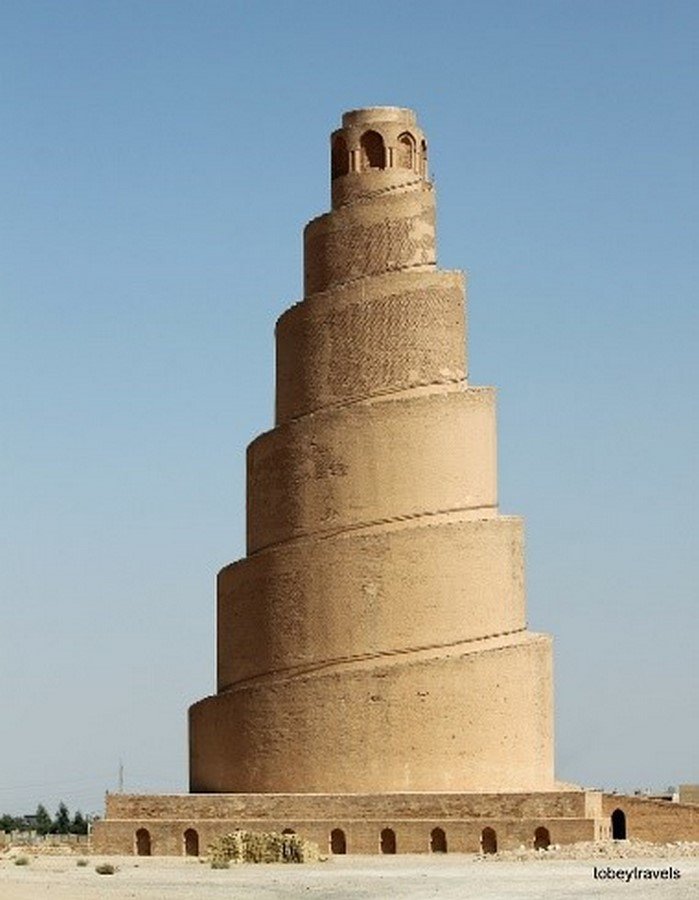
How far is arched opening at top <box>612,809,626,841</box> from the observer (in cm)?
3712

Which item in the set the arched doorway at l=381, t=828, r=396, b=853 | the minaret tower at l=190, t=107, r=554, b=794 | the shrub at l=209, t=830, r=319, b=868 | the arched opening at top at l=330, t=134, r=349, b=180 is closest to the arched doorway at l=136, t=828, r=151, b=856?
the shrub at l=209, t=830, r=319, b=868

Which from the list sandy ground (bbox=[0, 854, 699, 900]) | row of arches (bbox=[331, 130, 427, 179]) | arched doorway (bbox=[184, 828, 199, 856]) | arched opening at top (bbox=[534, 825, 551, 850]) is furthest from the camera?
row of arches (bbox=[331, 130, 427, 179])

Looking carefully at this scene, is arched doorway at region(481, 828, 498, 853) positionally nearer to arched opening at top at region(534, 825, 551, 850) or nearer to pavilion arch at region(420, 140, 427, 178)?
arched opening at top at region(534, 825, 551, 850)

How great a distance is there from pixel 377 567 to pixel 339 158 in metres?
8.83

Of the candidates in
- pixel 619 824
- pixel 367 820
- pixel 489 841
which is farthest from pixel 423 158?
pixel 489 841

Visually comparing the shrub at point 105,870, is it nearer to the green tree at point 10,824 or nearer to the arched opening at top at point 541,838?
the arched opening at top at point 541,838

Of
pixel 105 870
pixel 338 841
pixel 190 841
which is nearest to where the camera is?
pixel 105 870

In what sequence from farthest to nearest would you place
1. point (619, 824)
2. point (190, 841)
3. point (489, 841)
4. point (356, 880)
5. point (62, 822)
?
1. point (62, 822)
2. point (619, 824)
3. point (190, 841)
4. point (489, 841)
5. point (356, 880)

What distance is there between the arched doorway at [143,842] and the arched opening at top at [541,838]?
275 inches

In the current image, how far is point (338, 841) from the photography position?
33.2 meters

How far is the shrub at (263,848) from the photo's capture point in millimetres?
31500

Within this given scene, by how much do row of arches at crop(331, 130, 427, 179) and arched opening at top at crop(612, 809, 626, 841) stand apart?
1315cm

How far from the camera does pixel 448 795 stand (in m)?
32.9

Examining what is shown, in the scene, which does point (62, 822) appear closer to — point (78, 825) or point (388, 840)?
point (78, 825)
